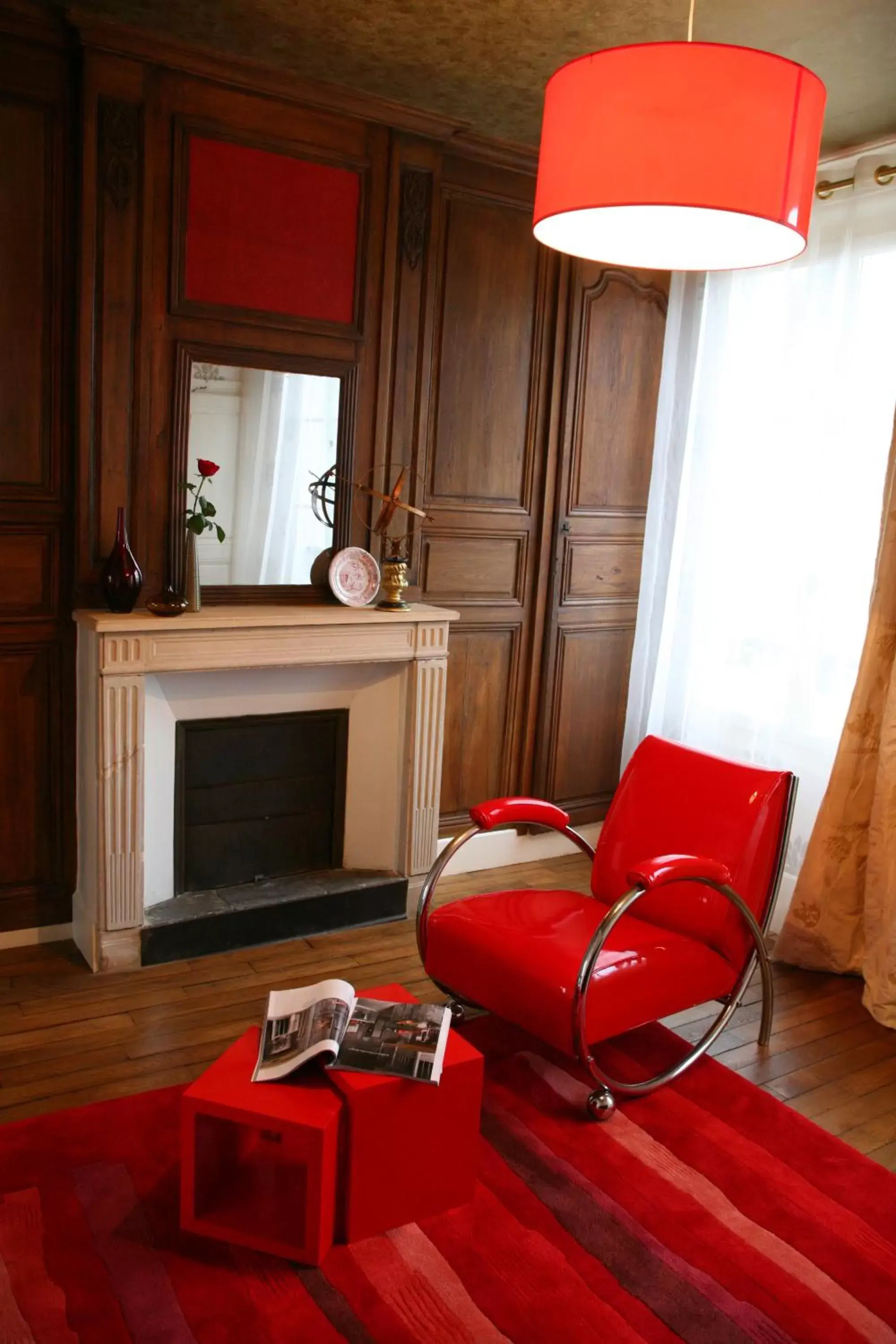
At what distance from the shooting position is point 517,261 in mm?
3916

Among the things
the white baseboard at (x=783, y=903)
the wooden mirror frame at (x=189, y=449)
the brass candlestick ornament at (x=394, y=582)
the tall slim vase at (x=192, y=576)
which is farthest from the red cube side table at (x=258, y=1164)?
the white baseboard at (x=783, y=903)

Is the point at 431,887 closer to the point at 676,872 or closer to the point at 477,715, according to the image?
the point at 676,872

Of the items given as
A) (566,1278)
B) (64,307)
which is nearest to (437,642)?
(64,307)

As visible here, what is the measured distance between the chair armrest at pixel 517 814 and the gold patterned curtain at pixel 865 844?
99cm

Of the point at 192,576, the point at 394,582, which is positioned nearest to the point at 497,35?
the point at 394,582

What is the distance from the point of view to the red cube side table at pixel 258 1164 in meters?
2.02

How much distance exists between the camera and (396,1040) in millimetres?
2244

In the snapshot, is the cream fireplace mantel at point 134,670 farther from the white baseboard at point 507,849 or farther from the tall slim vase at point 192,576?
the white baseboard at point 507,849

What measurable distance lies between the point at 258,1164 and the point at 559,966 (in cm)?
78

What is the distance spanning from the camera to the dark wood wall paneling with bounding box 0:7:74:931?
118 inches

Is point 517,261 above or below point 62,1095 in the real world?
above

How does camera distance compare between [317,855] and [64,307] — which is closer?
[64,307]

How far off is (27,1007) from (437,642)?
1.66m

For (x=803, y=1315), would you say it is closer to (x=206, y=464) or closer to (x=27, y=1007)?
(x=27, y=1007)
